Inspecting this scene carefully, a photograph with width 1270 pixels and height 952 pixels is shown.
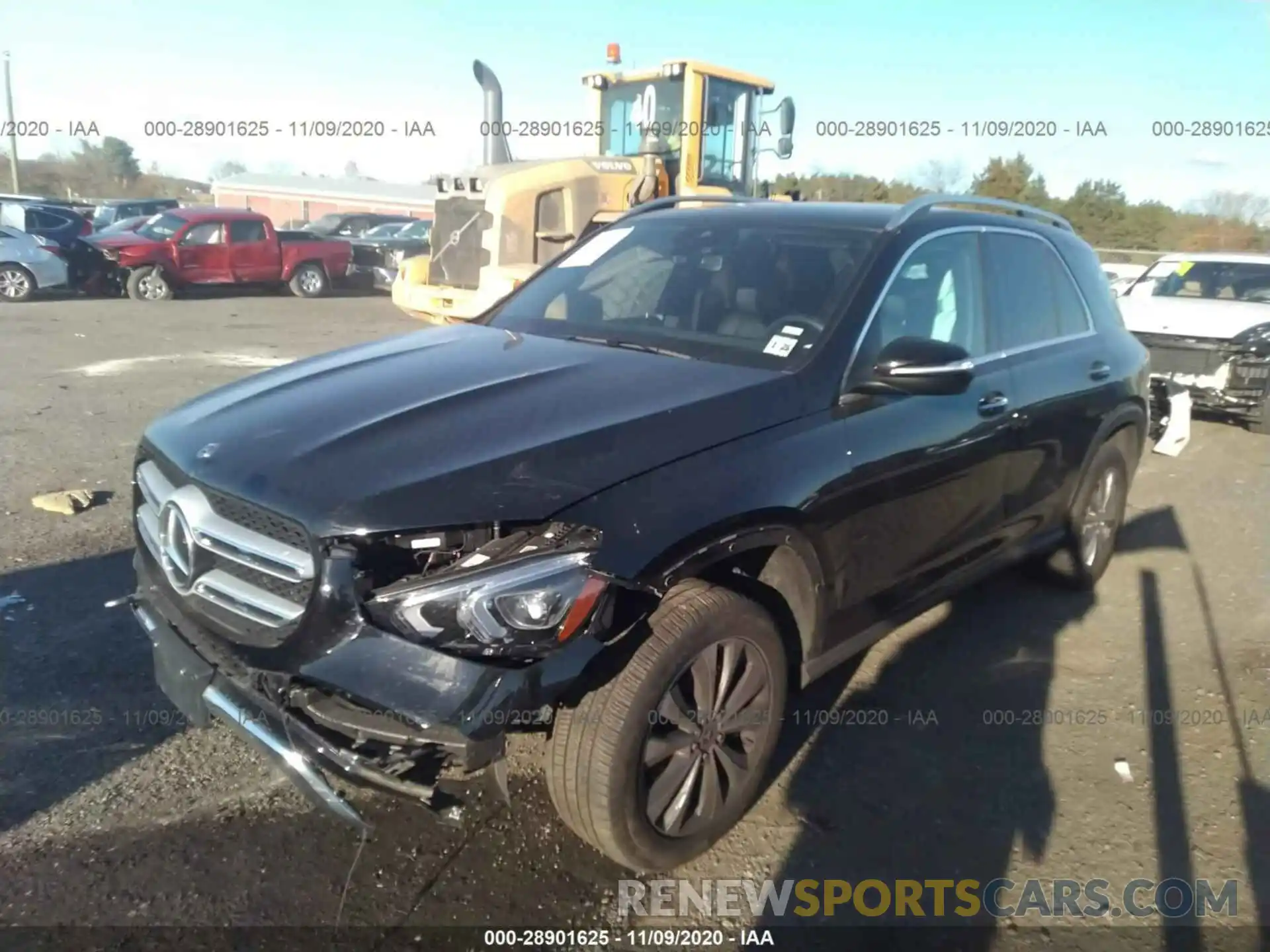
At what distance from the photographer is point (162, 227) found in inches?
725

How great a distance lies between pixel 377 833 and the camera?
2945 mm

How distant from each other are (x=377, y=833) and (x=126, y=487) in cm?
399

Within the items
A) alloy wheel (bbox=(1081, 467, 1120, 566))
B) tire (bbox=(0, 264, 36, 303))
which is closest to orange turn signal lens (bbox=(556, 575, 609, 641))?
alloy wheel (bbox=(1081, 467, 1120, 566))

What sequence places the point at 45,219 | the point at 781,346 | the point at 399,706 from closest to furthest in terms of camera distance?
1. the point at 399,706
2. the point at 781,346
3. the point at 45,219

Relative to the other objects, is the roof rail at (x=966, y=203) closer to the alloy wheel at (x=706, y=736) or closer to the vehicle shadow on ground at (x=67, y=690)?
the alloy wheel at (x=706, y=736)

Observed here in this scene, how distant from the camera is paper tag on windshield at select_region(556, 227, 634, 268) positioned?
13.9 feet

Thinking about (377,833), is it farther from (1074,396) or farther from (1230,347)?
(1230,347)

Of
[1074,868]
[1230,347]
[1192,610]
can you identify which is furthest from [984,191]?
[1074,868]

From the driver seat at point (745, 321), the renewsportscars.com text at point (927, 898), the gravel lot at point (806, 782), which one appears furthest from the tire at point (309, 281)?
the renewsportscars.com text at point (927, 898)

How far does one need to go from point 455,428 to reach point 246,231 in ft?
59.7

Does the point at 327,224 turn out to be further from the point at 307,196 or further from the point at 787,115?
the point at 307,196

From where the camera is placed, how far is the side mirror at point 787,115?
966 centimetres

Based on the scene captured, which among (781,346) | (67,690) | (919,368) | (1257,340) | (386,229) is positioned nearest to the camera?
(919,368)

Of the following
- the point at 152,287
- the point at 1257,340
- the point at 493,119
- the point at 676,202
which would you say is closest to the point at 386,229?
the point at 152,287
